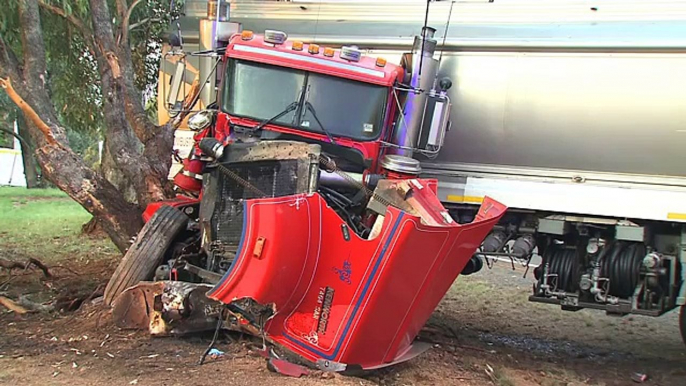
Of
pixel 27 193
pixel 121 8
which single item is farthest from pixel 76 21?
pixel 27 193

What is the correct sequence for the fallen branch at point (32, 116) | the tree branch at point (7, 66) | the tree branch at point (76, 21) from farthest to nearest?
the tree branch at point (76, 21) < the tree branch at point (7, 66) < the fallen branch at point (32, 116)

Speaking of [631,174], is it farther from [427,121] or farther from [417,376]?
[417,376]

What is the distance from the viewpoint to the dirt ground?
438cm

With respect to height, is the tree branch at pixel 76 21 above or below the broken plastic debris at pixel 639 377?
above

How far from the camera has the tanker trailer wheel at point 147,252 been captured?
558 centimetres

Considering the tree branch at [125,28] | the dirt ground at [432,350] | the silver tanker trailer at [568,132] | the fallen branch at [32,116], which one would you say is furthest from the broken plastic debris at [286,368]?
the tree branch at [125,28]

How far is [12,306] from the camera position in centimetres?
611

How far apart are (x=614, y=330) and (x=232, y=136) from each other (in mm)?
4858

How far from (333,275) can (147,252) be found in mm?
2080

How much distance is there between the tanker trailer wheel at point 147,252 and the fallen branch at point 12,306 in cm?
99

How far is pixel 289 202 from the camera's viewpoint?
13.8ft

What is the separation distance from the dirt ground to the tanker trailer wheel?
1.00ft

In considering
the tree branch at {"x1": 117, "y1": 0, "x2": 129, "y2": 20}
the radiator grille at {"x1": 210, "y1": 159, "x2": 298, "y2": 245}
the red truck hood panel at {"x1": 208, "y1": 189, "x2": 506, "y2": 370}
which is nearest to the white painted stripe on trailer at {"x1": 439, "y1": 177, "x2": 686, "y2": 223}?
the red truck hood panel at {"x1": 208, "y1": 189, "x2": 506, "y2": 370}

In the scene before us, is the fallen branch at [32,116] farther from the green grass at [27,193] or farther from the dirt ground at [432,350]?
the green grass at [27,193]
